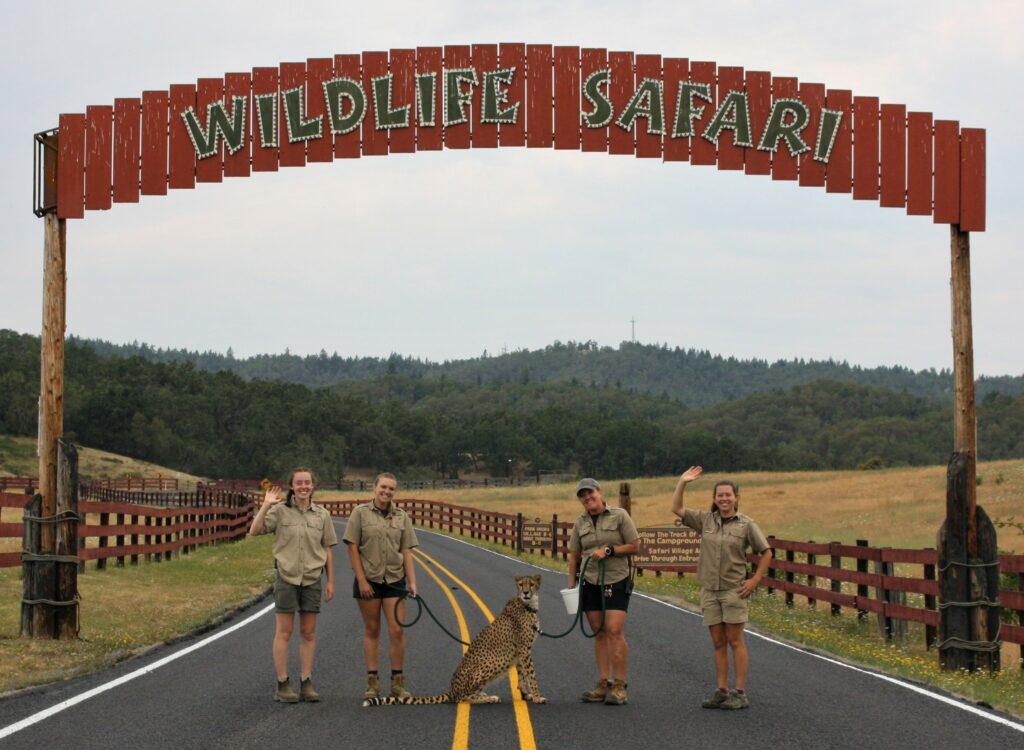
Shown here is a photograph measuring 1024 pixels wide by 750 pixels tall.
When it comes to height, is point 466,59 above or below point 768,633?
above

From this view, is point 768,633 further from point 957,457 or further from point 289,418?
point 289,418

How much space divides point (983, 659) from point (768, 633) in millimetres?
4590

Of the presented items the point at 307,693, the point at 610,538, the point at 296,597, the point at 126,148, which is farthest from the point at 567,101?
the point at 307,693

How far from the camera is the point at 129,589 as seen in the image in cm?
2148

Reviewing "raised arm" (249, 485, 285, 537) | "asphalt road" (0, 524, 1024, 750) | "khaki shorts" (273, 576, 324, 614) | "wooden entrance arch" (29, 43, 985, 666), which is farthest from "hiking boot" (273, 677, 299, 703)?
"wooden entrance arch" (29, 43, 985, 666)

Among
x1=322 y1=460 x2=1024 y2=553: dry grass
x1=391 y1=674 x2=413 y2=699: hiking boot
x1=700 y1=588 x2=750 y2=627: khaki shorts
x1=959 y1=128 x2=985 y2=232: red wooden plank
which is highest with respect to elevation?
x1=959 y1=128 x2=985 y2=232: red wooden plank

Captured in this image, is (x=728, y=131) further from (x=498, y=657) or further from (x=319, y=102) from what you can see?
(x=498, y=657)

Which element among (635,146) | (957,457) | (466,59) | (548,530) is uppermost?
(466,59)

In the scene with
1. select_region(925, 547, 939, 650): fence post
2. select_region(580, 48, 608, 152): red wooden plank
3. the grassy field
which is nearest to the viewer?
the grassy field

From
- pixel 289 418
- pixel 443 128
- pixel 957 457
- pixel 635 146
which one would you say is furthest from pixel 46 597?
pixel 289 418

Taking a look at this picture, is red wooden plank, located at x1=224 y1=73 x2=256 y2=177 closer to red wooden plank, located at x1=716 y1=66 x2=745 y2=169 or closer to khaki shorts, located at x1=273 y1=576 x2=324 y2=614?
red wooden plank, located at x1=716 y1=66 x2=745 y2=169

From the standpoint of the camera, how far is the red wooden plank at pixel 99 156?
1590cm

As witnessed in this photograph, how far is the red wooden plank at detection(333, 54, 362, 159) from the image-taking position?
15859 mm

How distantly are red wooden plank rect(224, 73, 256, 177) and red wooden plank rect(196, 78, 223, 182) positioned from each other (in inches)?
3.1
